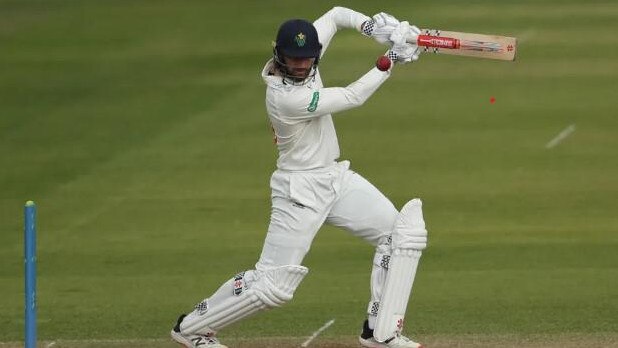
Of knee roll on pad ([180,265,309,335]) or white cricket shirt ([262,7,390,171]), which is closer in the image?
white cricket shirt ([262,7,390,171])

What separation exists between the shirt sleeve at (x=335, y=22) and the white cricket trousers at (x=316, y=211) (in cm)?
87

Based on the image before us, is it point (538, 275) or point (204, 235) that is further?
point (204, 235)

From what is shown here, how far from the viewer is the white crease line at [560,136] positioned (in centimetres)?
1848

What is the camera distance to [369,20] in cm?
1010

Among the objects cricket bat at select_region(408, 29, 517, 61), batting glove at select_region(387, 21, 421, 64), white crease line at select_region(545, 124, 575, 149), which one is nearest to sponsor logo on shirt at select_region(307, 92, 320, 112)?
batting glove at select_region(387, 21, 421, 64)

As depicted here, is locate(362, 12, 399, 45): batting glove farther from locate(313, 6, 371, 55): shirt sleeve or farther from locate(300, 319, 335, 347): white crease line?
locate(300, 319, 335, 347): white crease line

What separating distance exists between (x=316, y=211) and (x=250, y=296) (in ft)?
2.15

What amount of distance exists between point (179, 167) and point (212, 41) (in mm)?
8457

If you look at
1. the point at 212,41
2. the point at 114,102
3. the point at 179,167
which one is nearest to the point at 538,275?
the point at 179,167

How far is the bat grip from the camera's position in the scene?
995 centimetres

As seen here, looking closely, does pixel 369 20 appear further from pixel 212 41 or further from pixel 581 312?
pixel 212 41

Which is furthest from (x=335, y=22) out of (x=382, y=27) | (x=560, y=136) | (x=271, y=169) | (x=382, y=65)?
(x=560, y=136)

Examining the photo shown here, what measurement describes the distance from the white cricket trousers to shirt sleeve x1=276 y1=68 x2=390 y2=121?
0.44 meters

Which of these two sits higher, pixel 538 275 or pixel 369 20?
pixel 369 20
